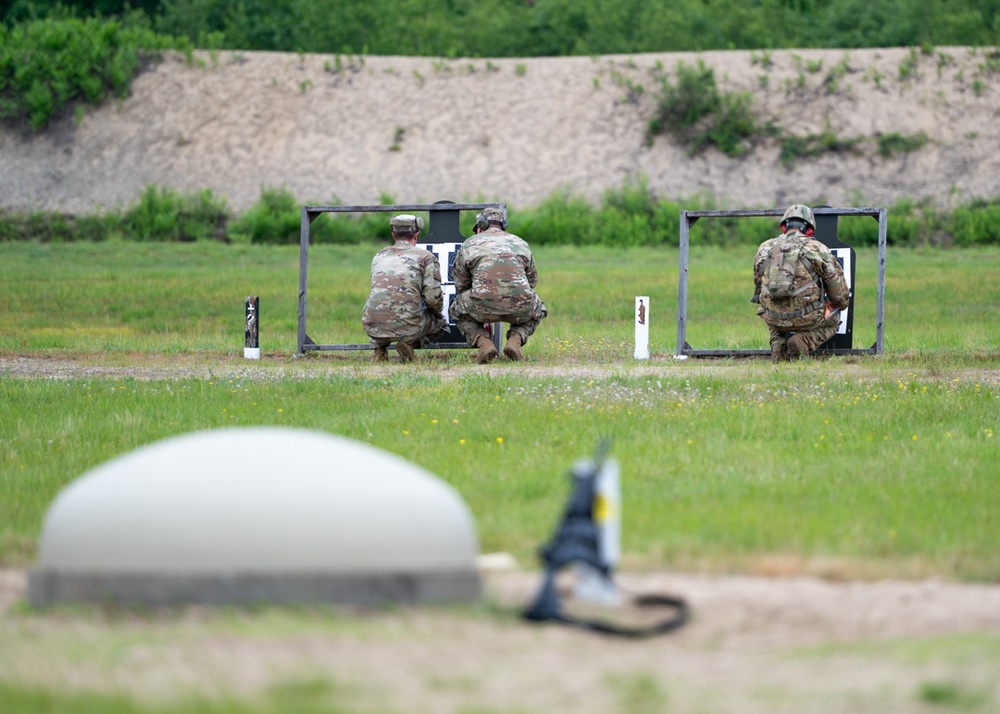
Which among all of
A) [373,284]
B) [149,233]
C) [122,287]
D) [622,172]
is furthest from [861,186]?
[373,284]

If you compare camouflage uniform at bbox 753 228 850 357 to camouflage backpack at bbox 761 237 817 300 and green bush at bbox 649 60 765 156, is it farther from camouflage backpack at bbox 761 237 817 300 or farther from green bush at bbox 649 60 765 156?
green bush at bbox 649 60 765 156

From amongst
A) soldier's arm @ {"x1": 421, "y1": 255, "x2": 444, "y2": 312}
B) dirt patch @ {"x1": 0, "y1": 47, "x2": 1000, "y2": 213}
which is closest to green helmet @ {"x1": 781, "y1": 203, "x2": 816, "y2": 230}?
soldier's arm @ {"x1": 421, "y1": 255, "x2": 444, "y2": 312}

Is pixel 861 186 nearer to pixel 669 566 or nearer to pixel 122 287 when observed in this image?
pixel 122 287

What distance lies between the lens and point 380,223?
4088 centimetres

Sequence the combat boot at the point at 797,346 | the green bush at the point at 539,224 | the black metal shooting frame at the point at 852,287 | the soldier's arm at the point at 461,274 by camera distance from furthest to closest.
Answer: the green bush at the point at 539,224 < the black metal shooting frame at the point at 852,287 < the combat boot at the point at 797,346 < the soldier's arm at the point at 461,274

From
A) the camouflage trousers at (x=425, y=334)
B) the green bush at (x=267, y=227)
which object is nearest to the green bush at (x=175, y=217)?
the green bush at (x=267, y=227)

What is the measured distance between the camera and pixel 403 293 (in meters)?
17.7

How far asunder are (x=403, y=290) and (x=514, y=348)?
5.00 feet

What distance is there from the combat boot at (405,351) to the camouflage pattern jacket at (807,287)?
13.8ft

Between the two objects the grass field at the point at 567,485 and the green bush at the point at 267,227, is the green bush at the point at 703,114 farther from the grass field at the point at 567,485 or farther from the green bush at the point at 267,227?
the grass field at the point at 567,485

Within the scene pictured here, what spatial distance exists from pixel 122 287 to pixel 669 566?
76.7 ft

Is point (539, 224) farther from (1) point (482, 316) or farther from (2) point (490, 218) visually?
(1) point (482, 316)

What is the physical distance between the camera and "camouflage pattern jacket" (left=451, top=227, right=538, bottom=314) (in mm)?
17625

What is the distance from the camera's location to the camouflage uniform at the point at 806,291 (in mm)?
17609
